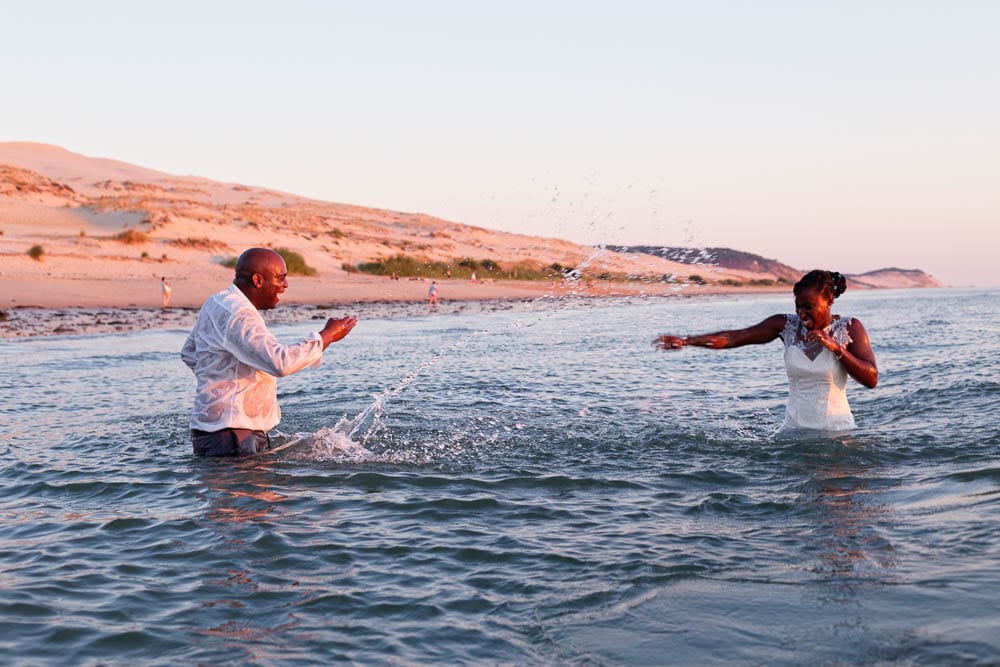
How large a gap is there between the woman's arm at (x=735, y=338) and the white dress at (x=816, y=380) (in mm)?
96

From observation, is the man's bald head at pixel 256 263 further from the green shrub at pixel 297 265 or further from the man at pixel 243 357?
the green shrub at pixel 297 265

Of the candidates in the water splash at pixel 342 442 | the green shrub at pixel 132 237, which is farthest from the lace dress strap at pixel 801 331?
the green shrub at pixel 132 237

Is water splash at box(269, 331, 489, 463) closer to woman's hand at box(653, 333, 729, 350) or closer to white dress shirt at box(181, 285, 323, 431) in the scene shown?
white dress shirt at box(181, 285, 323, 431)

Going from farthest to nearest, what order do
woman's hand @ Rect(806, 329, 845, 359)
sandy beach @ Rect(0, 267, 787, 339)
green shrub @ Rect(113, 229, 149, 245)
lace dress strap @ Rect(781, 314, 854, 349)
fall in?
green shrub @ Rect(113, 229, 149, 245), sandy beach @ Rect(0, 267, 787, 339), lace dress strap @ Rect(781, 314, 854, 349), woman's hand @ Rect(806, 329, 845, 359)

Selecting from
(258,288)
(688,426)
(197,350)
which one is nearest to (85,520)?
(197,350)

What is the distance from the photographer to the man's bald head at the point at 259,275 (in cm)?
678

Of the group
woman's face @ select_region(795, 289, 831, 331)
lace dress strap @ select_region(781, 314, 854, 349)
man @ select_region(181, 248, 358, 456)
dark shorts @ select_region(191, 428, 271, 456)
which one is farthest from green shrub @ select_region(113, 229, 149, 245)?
woman's face @ select_region(795, 289, 831, 331)

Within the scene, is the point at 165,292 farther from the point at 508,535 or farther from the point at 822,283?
the point at 508,535

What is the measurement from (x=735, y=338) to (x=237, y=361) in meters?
4.00

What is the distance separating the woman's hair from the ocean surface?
4.19 ft

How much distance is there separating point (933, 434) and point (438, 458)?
448 centimetres

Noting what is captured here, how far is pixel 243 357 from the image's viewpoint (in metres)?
6.57

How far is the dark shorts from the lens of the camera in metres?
7.00

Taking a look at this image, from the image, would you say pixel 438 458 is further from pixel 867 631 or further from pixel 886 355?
pixel 886 355
